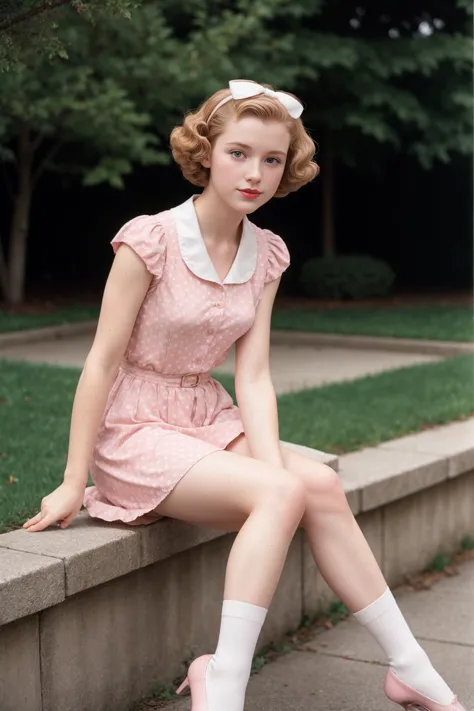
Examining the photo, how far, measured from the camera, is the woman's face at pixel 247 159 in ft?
9.98

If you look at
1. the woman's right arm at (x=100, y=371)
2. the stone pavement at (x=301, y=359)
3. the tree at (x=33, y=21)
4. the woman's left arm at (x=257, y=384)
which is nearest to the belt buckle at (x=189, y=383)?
the woman's left arm at (x=257, y=384)

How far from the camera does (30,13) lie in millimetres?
3371

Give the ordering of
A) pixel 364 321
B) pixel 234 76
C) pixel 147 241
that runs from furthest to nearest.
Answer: pixel 234 76 < pixel 364 321 < pixel 147 241

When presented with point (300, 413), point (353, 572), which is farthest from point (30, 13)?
point (300, 413)

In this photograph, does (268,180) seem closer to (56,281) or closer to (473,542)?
(473,542)

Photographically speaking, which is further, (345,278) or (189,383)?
(345,278)

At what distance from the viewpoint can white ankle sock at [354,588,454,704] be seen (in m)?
2.92

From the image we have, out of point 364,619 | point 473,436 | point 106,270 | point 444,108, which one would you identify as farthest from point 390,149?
point 364,619

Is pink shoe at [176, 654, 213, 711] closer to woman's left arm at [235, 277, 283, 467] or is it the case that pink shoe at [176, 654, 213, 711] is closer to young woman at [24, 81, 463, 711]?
young woman at [24, 81, 463, 711]

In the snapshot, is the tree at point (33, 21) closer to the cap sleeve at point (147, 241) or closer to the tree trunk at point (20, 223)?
the cap sleeve at point (147, 241)

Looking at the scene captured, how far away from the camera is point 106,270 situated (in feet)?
58.4

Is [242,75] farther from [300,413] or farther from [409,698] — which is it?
[409,698]

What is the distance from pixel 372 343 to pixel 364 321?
1772 mm

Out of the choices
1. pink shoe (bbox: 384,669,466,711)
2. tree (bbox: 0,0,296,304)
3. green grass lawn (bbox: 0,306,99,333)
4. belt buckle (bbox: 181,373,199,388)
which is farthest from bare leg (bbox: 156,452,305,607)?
tree (bbox: 0,0,296,304)
